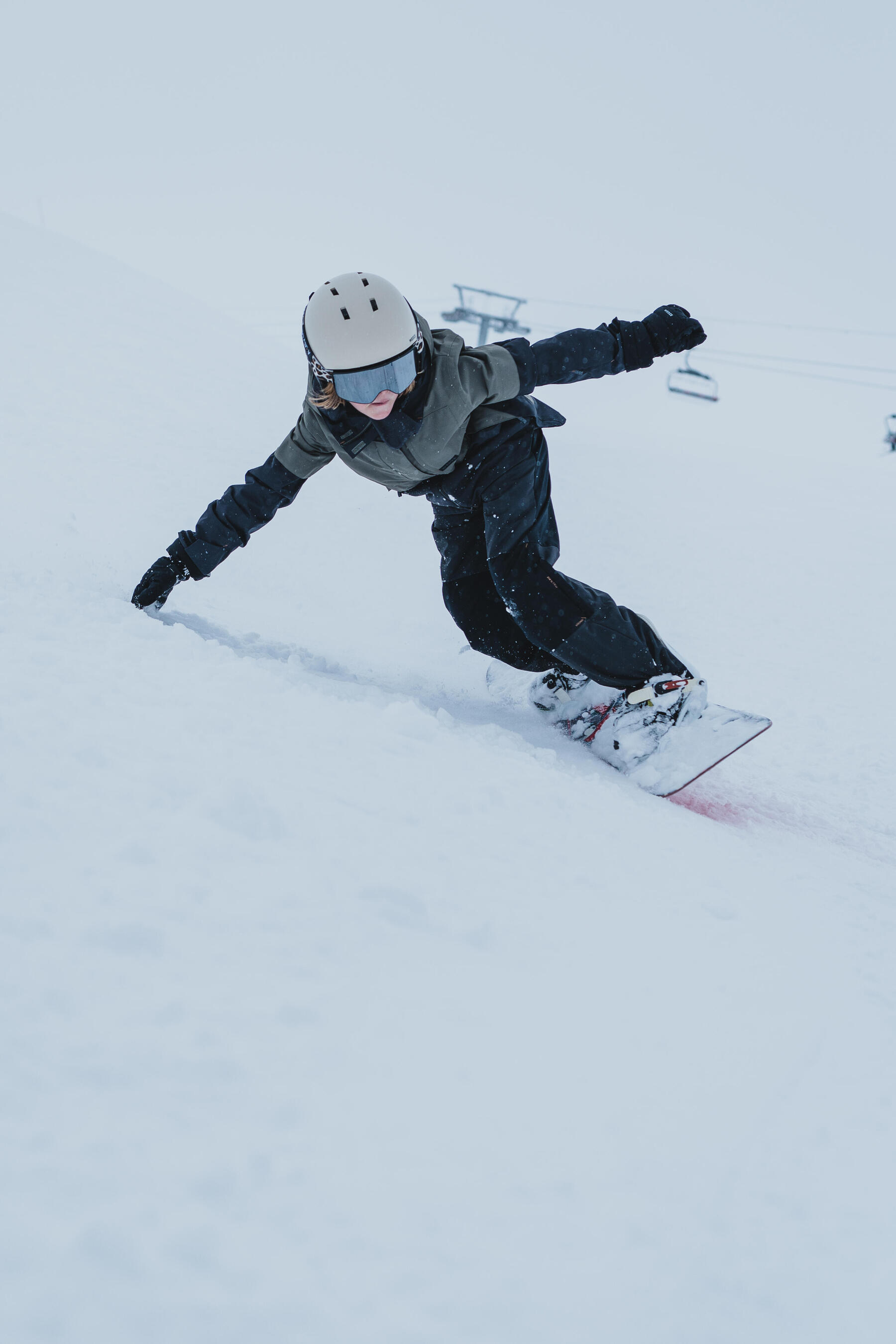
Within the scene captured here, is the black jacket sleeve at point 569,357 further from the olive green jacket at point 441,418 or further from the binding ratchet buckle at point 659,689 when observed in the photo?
the binding ratchet buckle at point 659,689

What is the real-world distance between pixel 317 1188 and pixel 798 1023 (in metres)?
0.90

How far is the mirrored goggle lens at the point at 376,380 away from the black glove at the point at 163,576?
3.02ft

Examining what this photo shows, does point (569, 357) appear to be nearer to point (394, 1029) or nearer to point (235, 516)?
point (235, 516)

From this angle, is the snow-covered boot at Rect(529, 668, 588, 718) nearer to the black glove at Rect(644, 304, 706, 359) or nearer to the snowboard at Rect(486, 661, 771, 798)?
the snowboard at Rect(486, 661, 771, 798)

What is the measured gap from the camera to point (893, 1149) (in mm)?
1176

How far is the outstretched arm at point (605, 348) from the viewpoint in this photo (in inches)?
101

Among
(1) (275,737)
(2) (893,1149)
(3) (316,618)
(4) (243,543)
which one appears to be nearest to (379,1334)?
(2) (893,1149)

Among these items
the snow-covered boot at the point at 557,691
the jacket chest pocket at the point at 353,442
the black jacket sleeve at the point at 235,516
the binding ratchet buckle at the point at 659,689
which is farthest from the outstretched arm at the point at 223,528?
the binding ratchet buckle at the point at 659,689

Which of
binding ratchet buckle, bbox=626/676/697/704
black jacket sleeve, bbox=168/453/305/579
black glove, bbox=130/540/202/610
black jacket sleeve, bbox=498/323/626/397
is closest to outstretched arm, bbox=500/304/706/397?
black jacket sleeve, bbox=498/323/626/397

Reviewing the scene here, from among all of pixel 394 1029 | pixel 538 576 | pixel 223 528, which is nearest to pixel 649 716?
pixel 538 576

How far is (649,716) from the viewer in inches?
114

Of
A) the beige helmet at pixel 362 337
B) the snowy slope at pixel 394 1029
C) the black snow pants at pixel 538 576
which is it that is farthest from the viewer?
the black snow pants at pixel 538 576

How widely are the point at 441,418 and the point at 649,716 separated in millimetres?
1270

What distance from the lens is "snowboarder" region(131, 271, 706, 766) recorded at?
2.40 metres
